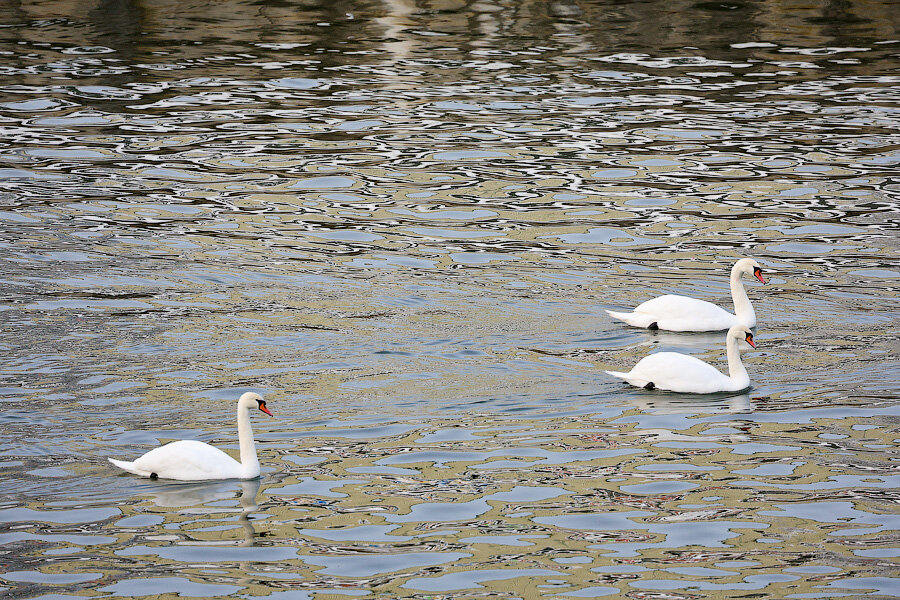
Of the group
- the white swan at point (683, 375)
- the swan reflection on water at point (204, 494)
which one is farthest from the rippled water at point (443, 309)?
the white swan at point (683, 375)

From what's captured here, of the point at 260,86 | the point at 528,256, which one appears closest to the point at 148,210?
the point at 528,256

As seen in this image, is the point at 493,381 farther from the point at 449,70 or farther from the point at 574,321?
the point at 449,70

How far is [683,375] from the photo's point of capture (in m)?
13.7

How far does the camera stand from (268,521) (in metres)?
10.5

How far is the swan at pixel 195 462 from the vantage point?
36.9ft

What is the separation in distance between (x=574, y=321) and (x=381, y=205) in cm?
587

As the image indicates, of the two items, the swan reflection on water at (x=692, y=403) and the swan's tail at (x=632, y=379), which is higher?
the swan's tail at (x=632, y=379)

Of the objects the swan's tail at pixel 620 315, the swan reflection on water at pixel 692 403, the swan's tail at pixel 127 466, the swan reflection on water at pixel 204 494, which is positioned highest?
the swan's tail at pixel 127 466

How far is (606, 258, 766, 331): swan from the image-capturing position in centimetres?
1560

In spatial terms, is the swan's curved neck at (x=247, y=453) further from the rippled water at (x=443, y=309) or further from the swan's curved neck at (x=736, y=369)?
the swan's curved neck at (x=736, y=369)

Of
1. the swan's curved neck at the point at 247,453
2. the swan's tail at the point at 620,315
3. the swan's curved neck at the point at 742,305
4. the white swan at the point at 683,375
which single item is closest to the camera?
the swan's curved neck at the point at 247,453

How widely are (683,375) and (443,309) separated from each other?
3.18m

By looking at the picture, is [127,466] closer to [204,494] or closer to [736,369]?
[204,494]

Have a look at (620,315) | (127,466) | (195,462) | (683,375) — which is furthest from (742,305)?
(127,466)
